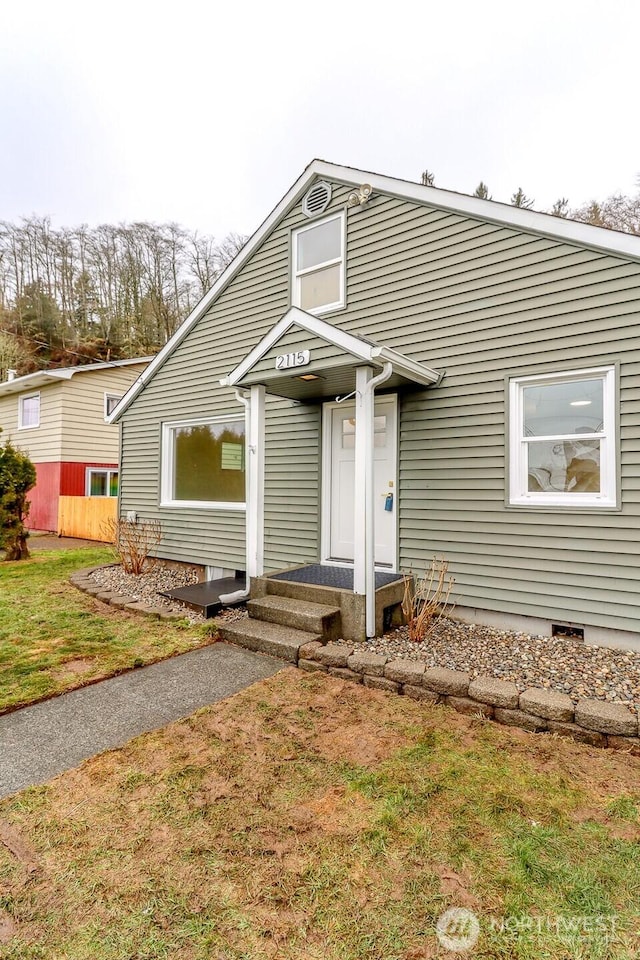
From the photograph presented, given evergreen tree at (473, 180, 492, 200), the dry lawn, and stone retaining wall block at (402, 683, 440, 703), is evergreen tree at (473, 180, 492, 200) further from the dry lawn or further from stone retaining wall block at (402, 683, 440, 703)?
the dry lawn

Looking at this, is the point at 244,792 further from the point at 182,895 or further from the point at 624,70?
the point at 624,70

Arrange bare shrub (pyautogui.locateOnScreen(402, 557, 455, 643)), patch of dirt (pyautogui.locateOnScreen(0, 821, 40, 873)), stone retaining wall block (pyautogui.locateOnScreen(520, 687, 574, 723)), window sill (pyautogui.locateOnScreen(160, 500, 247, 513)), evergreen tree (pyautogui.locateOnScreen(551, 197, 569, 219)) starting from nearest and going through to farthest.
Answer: patch of dirt (pyautogui.locateOnScreen(0, 821, 40, 873)), stone retaining wall block (pyautogui.locateOnScreen(520, 687, 574, 723)), bare shrub (pyautogui.locateOnScreen(402, 557, 455, 643)), window sill (pyautogui.locateOnScreen(160, 500, 247, 513)), evergreen tree (pyautogui.locateOnScreen(551, 197, 569, 219))

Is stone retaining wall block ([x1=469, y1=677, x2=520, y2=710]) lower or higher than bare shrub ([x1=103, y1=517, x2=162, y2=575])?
lower

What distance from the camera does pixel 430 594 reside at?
505 centimetres

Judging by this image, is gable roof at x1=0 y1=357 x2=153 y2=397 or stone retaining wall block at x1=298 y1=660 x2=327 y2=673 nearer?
stone retaining wall block at x1=298 y1=660 x2=327 y2=673

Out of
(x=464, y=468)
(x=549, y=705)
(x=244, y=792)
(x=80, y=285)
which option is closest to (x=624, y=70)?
(x=464, y=468)

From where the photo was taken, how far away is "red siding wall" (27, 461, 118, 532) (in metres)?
12.9

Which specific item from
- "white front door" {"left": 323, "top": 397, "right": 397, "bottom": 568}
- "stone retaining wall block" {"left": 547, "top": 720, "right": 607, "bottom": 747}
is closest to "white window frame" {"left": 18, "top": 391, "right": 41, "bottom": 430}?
"white front door" {"left": 323, "top": 397, "right": 397, "bottom": 568}

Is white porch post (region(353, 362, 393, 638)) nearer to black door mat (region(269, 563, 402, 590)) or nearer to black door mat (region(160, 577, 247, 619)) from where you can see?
black door mat (region(269, 563, 402, 590))

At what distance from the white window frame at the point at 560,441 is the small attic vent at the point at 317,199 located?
3.64 metres

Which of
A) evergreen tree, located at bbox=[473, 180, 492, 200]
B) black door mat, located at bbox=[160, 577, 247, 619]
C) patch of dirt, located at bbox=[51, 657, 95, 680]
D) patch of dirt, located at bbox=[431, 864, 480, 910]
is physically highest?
evergreen tree, located at bbox=[473, 180, 492, 200]

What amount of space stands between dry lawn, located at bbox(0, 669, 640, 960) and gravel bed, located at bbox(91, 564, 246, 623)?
7.86ft

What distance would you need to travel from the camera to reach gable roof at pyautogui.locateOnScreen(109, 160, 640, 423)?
4.20 meters

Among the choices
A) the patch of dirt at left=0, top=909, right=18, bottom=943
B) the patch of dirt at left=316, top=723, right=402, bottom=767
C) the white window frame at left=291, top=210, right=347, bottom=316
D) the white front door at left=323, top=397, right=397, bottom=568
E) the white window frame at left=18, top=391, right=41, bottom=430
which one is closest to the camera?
the patch of dirt at left=0, top=909, right=18, bottom=943
